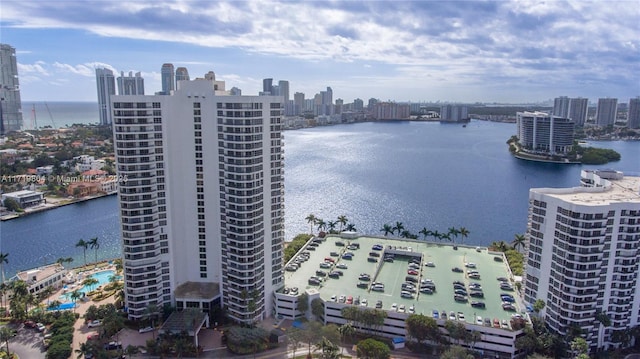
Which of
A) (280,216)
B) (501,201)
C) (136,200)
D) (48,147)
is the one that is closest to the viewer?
(136,200)

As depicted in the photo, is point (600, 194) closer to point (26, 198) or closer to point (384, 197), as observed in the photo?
point (384, 197)

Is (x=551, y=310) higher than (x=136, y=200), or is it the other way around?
(x=136, y=200)

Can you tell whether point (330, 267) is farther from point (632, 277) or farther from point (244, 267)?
point (632, 277)

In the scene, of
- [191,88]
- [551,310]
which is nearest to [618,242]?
[551,310]

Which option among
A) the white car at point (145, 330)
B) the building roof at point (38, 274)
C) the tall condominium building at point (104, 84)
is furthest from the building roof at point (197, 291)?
the tall condominium building at point (104, 84)

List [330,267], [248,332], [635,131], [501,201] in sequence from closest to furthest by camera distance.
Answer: [248,332] → [330,267] → [501,201] → [635,131]
